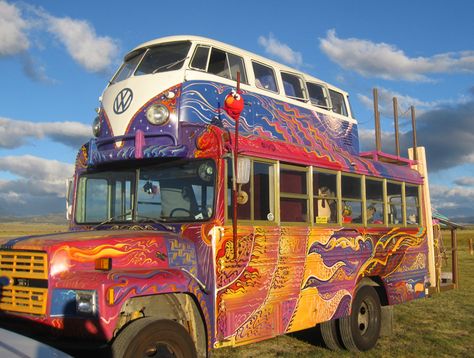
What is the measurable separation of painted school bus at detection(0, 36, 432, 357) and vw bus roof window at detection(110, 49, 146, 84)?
0.13ft

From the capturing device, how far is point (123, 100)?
6355mm

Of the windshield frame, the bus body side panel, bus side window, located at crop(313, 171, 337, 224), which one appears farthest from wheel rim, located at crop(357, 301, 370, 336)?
the windshield frame

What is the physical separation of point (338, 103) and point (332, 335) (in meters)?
3.99

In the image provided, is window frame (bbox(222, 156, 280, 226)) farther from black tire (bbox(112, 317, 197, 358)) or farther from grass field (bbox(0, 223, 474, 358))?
grass field (bbox(0, 223, 474, 358))

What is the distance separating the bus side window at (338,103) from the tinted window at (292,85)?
1031 mm

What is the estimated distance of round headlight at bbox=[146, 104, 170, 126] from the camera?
5.89 meters

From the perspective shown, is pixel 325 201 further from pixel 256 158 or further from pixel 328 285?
pixel 256 158

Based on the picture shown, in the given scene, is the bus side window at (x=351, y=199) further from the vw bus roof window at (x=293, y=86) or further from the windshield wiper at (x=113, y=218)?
the windshield wiper at (x=113, y=218)

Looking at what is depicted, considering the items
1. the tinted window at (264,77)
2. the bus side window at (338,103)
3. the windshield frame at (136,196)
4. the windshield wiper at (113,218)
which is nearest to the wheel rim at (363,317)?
the bus side window at (338,103)

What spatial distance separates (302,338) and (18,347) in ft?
20.9

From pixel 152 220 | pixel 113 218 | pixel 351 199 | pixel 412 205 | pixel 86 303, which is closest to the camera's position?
pixel 86 303

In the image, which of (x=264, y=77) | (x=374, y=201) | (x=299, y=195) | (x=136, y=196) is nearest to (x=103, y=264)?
(x=136, y=196)

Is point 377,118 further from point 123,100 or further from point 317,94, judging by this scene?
point 123,100

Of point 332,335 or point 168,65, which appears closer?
point 168,65
